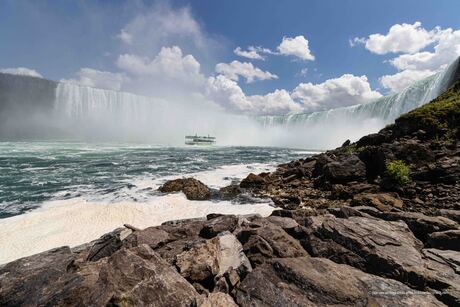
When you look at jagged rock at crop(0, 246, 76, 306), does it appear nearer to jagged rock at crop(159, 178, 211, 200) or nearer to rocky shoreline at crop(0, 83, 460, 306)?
rocky shoreline at crop(0, 83, 460, 306)

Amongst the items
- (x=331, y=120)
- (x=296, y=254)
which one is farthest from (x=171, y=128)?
(x=296, y=254)

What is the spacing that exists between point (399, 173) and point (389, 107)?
2150 inches

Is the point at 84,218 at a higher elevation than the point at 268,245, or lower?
lower

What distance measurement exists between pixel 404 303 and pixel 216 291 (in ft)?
10.7

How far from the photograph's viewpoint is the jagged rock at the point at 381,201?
12.0m

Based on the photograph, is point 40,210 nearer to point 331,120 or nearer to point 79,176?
point 79,176

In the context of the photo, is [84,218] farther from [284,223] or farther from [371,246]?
[371,246]

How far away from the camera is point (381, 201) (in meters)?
12.6

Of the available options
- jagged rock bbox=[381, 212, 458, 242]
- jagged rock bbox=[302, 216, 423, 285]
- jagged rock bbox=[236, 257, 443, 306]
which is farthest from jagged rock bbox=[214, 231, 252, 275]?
jagged rock bbox=[381, 212, 458, 242]

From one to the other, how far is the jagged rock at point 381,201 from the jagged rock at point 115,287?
10887 mm

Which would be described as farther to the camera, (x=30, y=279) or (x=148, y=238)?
(x=148, y=238)

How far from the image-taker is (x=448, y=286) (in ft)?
14.5

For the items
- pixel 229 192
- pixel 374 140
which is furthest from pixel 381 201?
pixel 374 140

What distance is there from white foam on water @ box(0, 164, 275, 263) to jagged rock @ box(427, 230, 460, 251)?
27.4ft
